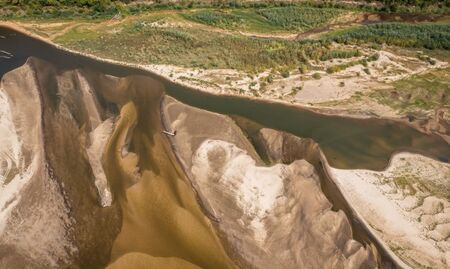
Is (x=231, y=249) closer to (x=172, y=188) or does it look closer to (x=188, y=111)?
(x=172, y=188)

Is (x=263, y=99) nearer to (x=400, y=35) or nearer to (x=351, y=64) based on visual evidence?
(x=351, y=64)

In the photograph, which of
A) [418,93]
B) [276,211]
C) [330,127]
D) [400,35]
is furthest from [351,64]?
[276,211]

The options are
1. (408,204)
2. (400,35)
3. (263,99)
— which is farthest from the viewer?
(400,35)

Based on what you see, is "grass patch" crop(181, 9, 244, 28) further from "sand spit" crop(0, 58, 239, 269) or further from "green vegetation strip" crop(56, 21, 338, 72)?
"sand spit" crop(0, 58, 239, 269)

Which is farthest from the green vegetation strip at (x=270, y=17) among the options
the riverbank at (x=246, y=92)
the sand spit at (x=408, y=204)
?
the sand spit at (x=408, y=204)

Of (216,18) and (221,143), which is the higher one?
(216,18)

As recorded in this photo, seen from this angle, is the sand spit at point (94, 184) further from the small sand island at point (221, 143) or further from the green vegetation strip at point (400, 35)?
the green vegetation strip at point (400, 35)
